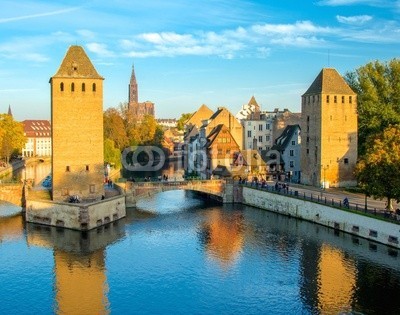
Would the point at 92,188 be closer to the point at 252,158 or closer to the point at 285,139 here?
the point at 252,158

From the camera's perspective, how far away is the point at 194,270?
123 feet

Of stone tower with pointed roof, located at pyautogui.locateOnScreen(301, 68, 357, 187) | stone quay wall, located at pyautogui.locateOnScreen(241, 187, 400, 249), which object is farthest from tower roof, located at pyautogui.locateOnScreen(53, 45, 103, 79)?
stone tower with pointed roof, located at pyautogui.locateOnScreen(301, 68, 357, 187)

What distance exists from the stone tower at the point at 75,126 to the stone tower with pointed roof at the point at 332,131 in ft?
86.9

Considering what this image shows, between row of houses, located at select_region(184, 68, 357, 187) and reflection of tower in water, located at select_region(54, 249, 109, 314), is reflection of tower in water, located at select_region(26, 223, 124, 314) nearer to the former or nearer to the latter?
reflection of tower in water, located at select_region(54, 249, 109, 314)

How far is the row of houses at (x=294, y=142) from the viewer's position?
64.8m

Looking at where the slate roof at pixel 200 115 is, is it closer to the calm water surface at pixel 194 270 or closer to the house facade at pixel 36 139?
the house facade at pixel 36 139

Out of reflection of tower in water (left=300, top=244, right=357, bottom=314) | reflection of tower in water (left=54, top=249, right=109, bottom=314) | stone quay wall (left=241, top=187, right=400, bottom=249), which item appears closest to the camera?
reflection of tower in water (left=300, top=244, right=357, bottom=314)

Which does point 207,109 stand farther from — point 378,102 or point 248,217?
point 248,217

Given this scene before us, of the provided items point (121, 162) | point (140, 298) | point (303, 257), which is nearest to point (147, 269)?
point (140, 298)

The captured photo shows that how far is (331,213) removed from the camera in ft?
164

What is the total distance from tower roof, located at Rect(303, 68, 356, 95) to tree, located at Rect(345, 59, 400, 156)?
285cm

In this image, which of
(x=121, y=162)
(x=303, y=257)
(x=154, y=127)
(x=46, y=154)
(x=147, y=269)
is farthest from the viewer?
(x=46, y=154)

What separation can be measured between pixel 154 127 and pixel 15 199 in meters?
68.8

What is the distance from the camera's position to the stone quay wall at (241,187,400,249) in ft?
141
